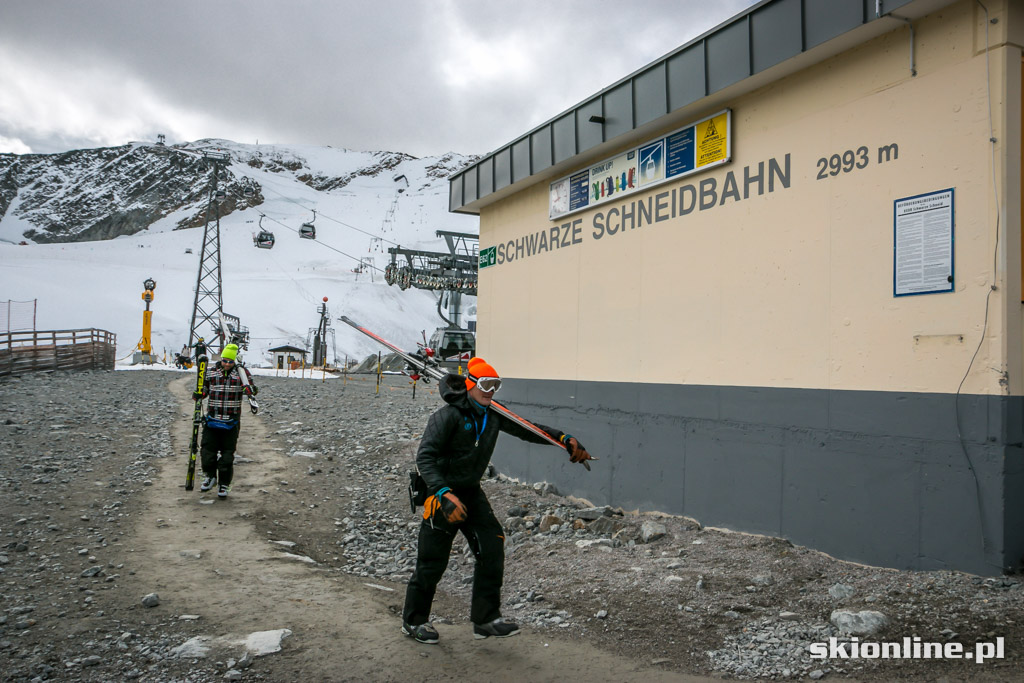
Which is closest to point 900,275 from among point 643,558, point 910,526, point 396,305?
point 910,526

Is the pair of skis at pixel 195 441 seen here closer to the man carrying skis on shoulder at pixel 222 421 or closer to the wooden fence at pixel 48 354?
the man carrying skis on shoulder at pixel 222 421

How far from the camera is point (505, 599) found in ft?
18.8

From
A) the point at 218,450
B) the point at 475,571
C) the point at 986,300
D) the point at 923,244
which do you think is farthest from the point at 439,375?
the point at 218,450

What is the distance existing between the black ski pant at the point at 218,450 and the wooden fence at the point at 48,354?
765 inches

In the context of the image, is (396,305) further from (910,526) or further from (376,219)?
(910,526)

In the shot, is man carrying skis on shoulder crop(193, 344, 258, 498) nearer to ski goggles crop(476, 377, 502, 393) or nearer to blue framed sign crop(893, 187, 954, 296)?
ski goggles crop(476, 377, 502, 393)

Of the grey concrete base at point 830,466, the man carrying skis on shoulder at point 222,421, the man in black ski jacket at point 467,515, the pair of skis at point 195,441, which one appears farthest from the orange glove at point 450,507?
the pair of skis at point 195,441

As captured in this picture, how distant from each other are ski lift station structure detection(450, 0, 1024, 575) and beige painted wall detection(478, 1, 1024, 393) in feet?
0.05

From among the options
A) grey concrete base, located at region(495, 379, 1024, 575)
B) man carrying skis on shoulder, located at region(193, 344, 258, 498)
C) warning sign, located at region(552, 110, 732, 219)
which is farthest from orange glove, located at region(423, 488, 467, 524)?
man carrying skis on shoulder, located at region(193, 344, 258, 498)

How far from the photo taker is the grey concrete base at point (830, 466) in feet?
15.0

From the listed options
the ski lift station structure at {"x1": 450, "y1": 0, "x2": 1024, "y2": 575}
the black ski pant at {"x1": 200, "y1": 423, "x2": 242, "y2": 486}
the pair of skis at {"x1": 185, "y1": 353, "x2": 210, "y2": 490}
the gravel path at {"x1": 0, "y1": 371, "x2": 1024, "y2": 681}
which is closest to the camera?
the gravel path at {"x1": 0, "y1": 371, "x2": 1024, "y2": 681}

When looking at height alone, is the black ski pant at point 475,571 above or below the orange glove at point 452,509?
below

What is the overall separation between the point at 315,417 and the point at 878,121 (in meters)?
14.1

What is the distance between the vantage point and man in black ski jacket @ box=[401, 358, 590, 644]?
14.9ft
